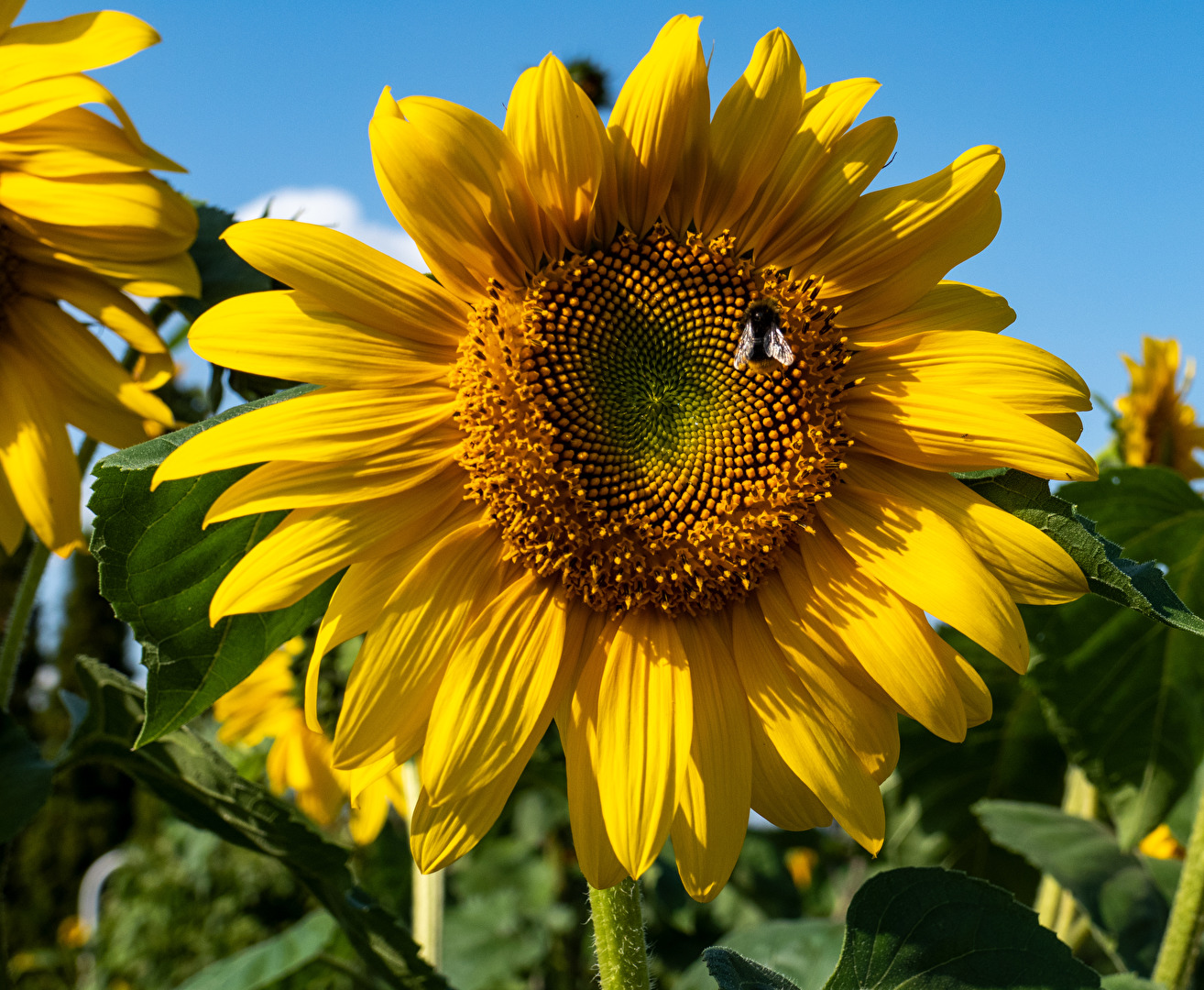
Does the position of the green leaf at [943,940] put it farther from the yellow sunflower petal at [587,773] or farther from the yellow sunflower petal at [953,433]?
the yellow sunflower petal at [953,433]

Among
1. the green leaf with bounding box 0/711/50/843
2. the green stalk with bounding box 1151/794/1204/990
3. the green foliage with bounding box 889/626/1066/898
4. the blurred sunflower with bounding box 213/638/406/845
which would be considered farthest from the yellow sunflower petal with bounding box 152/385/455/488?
the blurred sunflower with bounding box 213/638/406/845

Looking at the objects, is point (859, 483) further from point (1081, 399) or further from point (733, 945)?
point (733, 945)

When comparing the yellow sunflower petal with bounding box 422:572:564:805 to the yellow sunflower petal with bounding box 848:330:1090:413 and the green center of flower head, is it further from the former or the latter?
the yellow sunflower petal with bounding box 848:330:1090:413

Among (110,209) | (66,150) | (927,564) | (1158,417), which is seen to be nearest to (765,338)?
(927,564)

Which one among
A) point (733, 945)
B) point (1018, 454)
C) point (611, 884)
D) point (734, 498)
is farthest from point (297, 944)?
point (1018, 454)

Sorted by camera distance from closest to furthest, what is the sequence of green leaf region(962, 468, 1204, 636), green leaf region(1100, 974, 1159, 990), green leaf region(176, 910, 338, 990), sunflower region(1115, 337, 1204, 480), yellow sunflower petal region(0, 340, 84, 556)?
green leaf region(962, 468, 1204, 636) < green leaf region(1100, 974, 1159, 990) < yellow sunflower petal region(0, 340, 84, 556) < green leaf region(176, 910, 338, 990) < sunflower region(1115, 337, 1204, 480)

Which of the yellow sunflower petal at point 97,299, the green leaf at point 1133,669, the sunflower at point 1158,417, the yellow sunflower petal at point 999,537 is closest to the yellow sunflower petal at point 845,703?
the yellow sunflower petal at point 999,537
